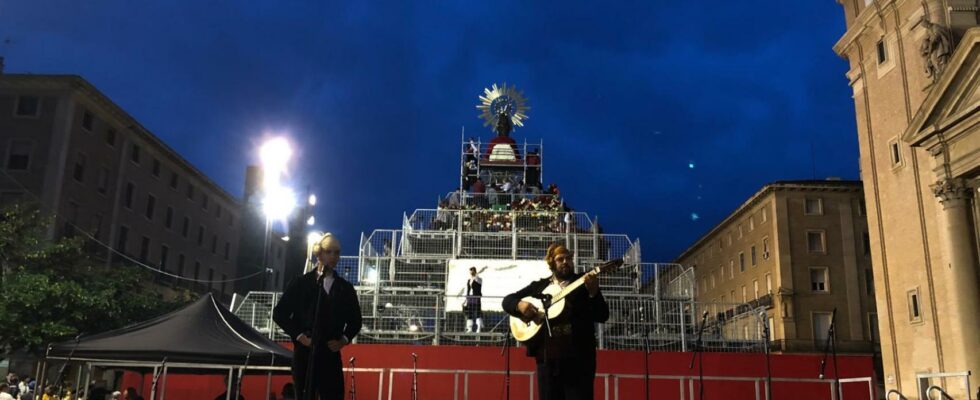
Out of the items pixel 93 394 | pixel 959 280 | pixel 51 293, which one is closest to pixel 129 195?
pixel 51 293

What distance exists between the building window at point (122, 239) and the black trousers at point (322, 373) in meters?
52.9

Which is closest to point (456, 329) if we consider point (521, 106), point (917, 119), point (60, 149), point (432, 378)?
point (432, 378)

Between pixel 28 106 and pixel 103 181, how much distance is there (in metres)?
7.21

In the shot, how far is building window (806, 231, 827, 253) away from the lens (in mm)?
57156

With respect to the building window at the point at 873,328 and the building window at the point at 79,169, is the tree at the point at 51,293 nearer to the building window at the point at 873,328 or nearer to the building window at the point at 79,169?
the building window at the point at 79,169

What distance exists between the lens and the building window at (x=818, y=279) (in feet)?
186

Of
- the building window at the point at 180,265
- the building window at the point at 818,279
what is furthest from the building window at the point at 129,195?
the building window at the point at 818,279

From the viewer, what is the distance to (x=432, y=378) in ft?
62.0

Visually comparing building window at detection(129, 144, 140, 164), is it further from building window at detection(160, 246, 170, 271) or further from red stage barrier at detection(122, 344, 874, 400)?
red stage barrier at detection(122, 344, 874, 400)

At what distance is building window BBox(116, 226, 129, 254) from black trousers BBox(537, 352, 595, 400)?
54343 millimetres

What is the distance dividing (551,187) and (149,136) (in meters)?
37.6

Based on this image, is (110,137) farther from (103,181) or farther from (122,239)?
(122,239)

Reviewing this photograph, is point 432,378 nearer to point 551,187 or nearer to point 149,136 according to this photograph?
point 551,187

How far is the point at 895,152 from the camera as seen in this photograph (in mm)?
26375
